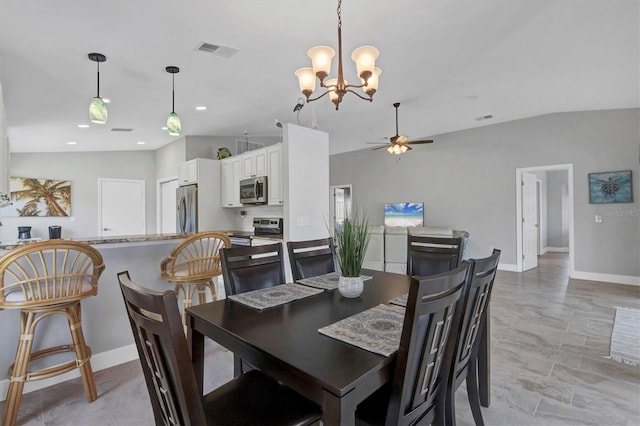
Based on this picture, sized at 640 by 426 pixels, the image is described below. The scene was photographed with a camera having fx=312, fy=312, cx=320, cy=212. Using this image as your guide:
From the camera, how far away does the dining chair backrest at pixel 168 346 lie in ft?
2.71

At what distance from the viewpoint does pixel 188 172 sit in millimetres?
5695

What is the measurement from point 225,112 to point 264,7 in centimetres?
251

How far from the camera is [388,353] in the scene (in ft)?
3.44

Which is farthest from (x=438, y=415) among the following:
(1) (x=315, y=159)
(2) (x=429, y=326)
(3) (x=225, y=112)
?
(3) (x=225, y=112)

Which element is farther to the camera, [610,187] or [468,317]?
[610,187]

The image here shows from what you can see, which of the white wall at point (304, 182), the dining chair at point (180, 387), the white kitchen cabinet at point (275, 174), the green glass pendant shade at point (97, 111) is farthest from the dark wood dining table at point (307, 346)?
the white kitchen cabinet at point (275, 174)

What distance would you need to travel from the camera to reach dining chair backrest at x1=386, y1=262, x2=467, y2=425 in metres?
0.99

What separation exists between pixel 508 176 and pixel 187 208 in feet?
20.3

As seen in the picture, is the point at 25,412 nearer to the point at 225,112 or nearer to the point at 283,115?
the point at 225,112

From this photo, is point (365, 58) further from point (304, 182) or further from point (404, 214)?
point (404, 214)

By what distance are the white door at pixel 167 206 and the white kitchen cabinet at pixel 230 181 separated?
4.98 ft

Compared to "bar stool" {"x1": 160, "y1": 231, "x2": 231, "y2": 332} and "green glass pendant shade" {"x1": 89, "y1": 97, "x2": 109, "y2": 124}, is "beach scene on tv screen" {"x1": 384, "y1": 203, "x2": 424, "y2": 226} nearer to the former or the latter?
"bar stool" {"x1": 160, "y1": 231, "x2": 231, "y2": 332}

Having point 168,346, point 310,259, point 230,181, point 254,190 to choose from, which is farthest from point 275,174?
point 168,346

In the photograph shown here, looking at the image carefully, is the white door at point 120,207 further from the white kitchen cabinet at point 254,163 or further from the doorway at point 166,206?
the white kitchen cabinet at point 254,163
